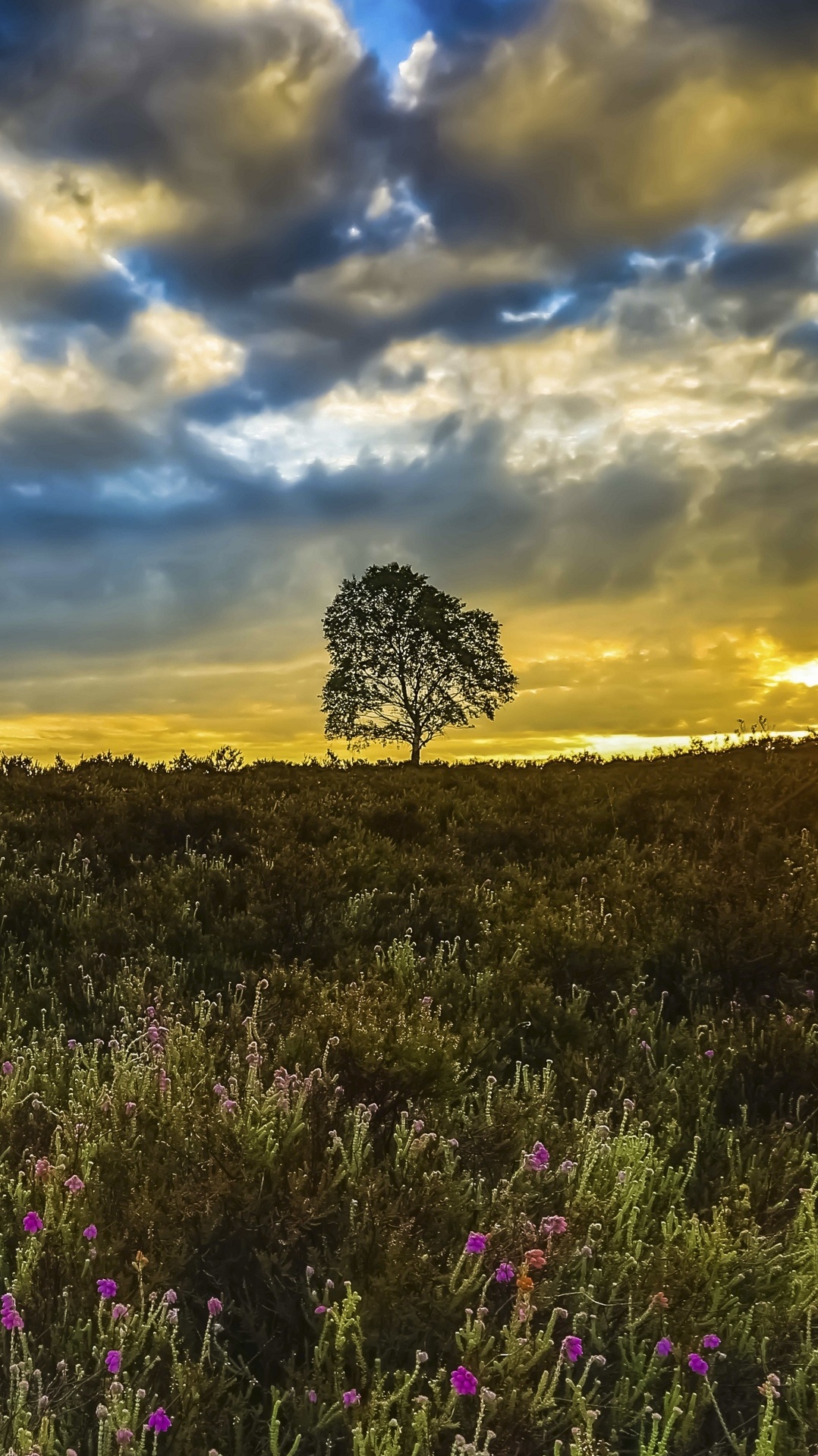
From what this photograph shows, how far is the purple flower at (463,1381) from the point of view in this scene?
107 inches

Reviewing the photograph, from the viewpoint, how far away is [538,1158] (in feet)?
12.4

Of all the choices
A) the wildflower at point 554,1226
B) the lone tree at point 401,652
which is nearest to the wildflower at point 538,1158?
the wildflower at point 554,1226

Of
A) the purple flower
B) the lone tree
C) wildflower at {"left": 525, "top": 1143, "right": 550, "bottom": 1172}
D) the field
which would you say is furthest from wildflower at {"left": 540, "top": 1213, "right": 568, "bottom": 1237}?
the lone tree

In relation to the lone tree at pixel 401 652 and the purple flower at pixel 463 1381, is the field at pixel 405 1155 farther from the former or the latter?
the lone tree at pixel 401 652

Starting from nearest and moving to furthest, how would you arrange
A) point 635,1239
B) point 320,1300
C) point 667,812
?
point 320,1300, point 635,1239, point 667,812

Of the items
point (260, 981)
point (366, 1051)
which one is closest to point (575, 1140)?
point (366, 1051)

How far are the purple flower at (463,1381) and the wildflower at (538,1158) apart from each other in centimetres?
102

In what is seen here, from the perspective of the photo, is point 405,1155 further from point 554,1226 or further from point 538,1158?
point 554,1226

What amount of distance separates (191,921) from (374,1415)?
14.2 feet

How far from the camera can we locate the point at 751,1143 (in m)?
4.45

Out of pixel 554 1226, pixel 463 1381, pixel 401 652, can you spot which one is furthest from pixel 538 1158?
pixel 401 652

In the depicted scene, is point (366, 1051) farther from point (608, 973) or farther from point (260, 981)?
point (608, 973)

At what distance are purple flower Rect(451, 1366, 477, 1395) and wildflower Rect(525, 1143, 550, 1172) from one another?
1.02m

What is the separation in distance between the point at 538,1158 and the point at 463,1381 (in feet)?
3.57
